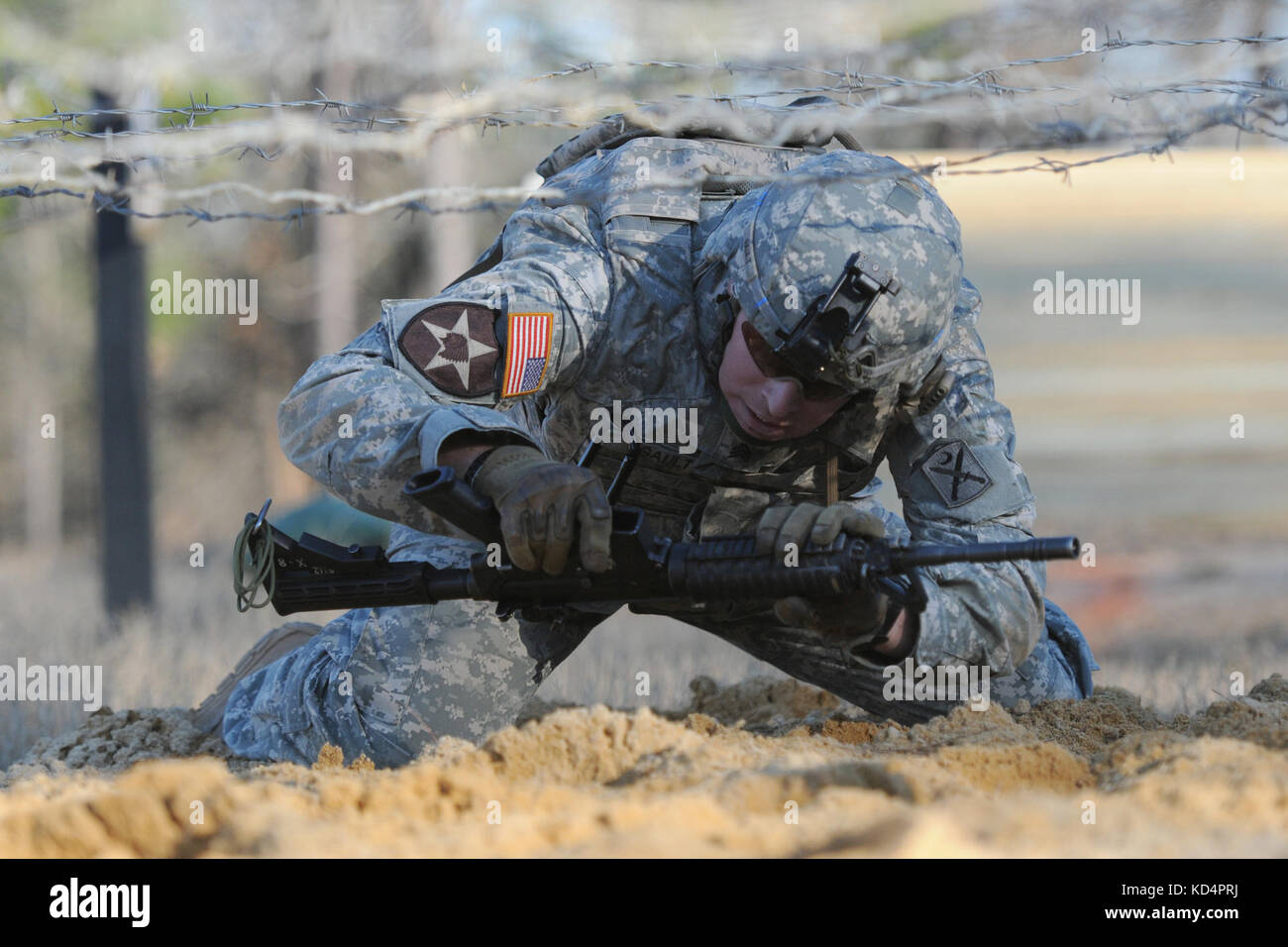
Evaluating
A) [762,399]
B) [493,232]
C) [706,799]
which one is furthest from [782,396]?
[493,232]

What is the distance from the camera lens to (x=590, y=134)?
3678 mm

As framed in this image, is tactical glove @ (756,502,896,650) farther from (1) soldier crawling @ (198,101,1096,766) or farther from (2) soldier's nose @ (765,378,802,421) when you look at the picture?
(2) soldier's nose @ (765,378,802,421)

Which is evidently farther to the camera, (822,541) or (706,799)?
(822,541)

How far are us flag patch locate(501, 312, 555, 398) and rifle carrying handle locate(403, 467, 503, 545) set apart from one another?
42 cm

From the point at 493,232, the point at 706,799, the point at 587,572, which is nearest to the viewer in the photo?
the point at 706,799

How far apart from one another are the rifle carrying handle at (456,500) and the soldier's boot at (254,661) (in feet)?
4.77

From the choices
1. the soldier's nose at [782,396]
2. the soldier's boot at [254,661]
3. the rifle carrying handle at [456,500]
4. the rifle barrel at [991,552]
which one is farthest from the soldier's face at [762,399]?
the soldier's boot at [254,661]

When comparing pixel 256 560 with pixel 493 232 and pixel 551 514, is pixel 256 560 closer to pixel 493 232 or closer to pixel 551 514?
pixel 551 514

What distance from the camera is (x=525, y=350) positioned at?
10.2ft

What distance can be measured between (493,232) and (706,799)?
14.7 meters

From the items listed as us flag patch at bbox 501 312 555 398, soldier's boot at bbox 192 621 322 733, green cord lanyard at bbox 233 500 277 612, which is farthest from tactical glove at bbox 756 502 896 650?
soldier's boot at bbox 192 621 322 733

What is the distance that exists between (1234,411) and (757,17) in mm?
6499

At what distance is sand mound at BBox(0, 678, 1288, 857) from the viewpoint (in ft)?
5.99
